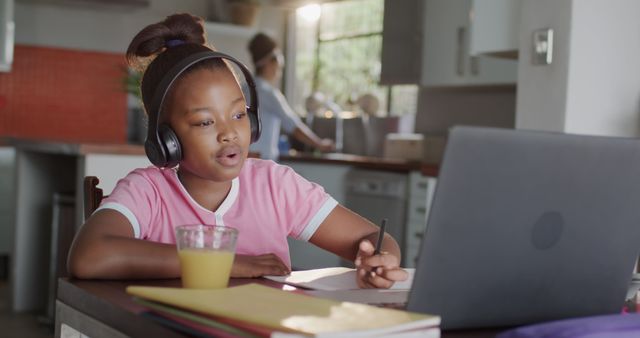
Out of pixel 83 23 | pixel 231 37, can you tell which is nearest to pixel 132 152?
pixel 83 23

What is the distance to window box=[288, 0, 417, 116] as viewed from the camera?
6391mm

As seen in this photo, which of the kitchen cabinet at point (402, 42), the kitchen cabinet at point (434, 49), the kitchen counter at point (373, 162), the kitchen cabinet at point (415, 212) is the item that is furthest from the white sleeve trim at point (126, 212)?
the kitchen cabinet at point (402, 42)

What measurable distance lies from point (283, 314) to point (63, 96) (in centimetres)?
621

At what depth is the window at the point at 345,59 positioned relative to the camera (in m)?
6.39

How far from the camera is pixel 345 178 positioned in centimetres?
541

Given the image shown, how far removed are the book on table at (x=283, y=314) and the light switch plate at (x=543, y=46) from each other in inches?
96.5

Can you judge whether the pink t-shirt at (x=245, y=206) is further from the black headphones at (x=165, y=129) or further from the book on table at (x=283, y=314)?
the book on table at (x=283, y=314)

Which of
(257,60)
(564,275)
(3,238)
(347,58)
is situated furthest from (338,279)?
(347,58)

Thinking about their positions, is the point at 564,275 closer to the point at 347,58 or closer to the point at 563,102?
the point at 563,102

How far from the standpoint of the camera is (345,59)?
22.5ft

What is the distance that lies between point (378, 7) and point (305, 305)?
5.79 meters

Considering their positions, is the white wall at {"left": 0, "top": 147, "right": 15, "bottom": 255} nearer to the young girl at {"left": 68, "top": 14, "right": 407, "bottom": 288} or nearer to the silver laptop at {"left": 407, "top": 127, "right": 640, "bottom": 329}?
the young girl at {"left": 68, "top": 14, "right": 407, "bottom": 288}

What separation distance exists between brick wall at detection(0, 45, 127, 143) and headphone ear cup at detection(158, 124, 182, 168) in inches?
201

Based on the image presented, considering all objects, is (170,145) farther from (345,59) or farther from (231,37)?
(231,37)
